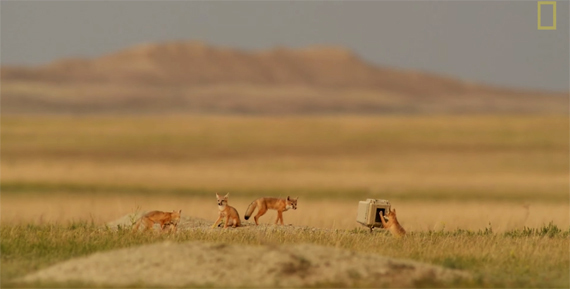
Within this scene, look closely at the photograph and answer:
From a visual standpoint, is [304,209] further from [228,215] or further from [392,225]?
[392,225]

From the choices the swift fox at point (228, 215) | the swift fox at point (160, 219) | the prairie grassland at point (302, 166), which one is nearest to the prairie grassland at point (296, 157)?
the prairie grassland at point (302, 166)

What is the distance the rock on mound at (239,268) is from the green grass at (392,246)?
552mm

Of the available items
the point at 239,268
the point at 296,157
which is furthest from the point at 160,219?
the point at 296,157

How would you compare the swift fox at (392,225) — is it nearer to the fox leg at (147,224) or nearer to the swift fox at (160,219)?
the swift fox at (160,219)

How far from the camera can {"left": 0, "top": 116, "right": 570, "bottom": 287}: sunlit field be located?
17.0m

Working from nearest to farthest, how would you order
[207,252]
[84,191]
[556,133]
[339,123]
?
[207,252]
[84,191]
[556,133]
[339,123]

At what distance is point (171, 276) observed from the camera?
1329 centimetres

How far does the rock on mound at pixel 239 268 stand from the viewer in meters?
13.3

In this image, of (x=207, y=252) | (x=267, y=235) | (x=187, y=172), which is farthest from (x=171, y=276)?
(x=187, y=172)

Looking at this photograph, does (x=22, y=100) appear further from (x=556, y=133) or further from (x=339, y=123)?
(x=556, y=133)

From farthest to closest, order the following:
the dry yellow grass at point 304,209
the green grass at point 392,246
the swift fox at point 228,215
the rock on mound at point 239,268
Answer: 1. the dry yellow grass at point 304,209
2. the swift fox at point 228,215
3. the green grass at point 392,246
4. the rock on mound at point 239,268

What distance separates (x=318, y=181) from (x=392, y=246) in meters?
38.6

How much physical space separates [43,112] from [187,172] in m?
128

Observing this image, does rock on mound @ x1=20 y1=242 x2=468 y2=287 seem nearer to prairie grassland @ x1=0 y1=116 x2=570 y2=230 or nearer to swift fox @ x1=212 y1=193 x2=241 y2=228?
swift fox @ x1=212 y1=193 x2=241 y2=228
